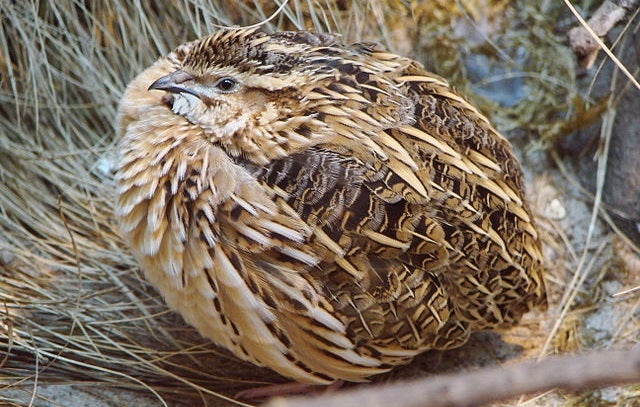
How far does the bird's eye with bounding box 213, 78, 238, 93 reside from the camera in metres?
3.22

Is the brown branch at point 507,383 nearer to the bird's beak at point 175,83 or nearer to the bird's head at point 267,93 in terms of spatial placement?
the bird's head at point 267,93

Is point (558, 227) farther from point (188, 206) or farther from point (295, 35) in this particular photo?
point (188, 206)

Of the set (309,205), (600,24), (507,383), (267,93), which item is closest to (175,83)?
(267,93)

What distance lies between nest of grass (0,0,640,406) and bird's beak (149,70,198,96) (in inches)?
29.5

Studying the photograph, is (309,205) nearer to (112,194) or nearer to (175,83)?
(175,83)

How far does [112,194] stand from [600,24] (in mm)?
2316

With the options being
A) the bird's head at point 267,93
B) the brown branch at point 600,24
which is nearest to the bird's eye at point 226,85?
the bird's head at point 267,93

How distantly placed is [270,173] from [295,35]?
0.61m

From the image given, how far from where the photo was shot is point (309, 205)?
3084mm

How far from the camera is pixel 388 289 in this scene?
320 centimetres

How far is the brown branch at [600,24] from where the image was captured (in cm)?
387

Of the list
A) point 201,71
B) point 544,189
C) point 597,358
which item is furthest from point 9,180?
point 597,358

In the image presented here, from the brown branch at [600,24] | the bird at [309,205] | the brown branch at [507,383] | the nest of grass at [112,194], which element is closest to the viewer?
the brown branch at [507,383]

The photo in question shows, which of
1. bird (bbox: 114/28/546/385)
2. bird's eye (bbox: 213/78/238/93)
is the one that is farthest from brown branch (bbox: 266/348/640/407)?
bird's eye (bbox: 213/78/238/93)
